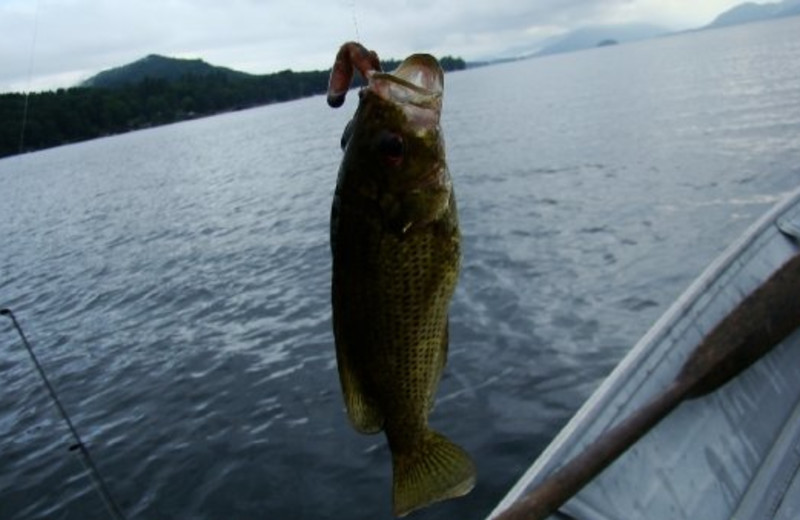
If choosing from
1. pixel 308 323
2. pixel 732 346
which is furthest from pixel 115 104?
pixel 732 346

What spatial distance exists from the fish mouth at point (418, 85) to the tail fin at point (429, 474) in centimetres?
153

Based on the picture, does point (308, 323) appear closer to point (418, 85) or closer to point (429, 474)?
point (429, 474)

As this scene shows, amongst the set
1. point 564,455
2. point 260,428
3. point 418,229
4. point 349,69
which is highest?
point 349,69

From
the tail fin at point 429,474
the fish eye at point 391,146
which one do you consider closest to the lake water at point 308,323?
the tail fin at point 429,474

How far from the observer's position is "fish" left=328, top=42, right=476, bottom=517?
247 cm

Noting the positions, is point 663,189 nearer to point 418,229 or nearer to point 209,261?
point 209,261

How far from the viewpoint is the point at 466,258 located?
20.5 meters

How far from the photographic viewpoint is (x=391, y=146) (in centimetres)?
247

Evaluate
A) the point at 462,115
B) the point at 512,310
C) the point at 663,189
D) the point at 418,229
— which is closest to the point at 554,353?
the point at 512,310

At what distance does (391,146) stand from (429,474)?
1.52 metres

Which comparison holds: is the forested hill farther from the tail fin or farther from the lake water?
the tail fin

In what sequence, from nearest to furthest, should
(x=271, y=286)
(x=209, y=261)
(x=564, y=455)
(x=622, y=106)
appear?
(x=564, y=455)
(x=271, y=286)
(x=209, y=261)
(x=622, y=106)

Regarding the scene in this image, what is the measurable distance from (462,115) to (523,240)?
199 feet

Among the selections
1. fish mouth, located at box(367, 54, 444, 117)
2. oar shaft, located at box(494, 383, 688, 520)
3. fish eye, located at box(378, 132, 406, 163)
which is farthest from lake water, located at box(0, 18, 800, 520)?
fish mouth, located at box(367, 54, 444, 117)
